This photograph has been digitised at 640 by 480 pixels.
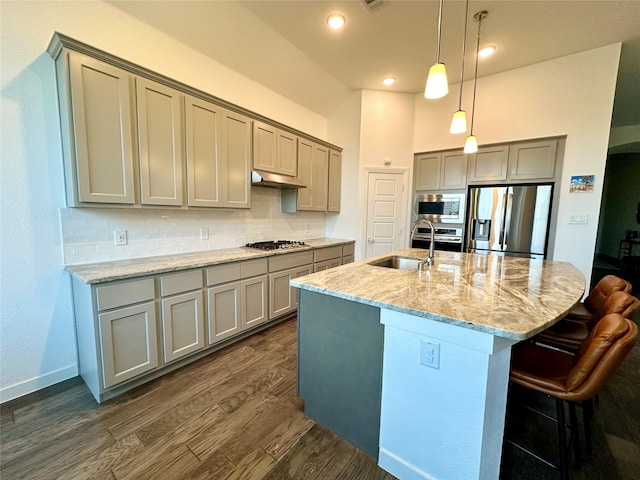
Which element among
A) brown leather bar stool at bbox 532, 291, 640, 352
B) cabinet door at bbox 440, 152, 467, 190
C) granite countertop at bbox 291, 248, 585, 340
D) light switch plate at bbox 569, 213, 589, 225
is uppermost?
cabinet door at bbox 440, 152, 467, 190

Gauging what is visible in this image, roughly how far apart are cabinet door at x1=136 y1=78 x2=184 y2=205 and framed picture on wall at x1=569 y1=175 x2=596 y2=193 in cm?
443

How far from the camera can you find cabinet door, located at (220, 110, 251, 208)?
2.64 metres

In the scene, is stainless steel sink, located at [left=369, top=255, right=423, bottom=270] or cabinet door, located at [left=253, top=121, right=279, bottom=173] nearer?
stainless steel sink, located at [left=369, top=255, right=423, bottom=270]

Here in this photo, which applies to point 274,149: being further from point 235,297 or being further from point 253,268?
point 235,297

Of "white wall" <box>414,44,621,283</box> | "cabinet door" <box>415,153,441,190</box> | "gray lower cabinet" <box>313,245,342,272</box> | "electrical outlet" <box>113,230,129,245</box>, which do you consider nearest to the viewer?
"electrical outlet" <box>113,230,129,245</box>

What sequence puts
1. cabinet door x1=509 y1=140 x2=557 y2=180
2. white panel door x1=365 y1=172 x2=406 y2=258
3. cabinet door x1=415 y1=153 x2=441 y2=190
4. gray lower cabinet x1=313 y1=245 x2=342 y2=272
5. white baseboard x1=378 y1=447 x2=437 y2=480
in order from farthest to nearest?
white panel door x1=365 y1=172 x2=406 y2=258 < cabinet door x1=415 y1=153 x2=441 y2=190 < gray lower cabinet x1=313 y1=245 x2=342 y2=272 < cabinet door x1=509 y1=140 x2=557 y2=180 < white baseboard x1=378 y1=447 x2=437 y2=480

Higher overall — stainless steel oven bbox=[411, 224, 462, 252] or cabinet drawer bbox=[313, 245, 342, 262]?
stainless steel oven bbox=[411, 224, 462, 252]

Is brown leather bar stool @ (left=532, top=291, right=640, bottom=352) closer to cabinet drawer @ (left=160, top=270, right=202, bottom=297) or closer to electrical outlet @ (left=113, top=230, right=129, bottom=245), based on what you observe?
cabinet drawer @ (left=160, top=270, right=202, bottom=297)

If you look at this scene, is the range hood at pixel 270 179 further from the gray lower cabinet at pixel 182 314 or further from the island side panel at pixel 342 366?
the island side panel at pixel 342 366

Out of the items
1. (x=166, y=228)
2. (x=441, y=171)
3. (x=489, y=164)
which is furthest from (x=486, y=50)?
(x=166, y=228)

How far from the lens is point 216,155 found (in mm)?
2562

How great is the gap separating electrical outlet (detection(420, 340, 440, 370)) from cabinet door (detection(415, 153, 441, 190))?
358 cm

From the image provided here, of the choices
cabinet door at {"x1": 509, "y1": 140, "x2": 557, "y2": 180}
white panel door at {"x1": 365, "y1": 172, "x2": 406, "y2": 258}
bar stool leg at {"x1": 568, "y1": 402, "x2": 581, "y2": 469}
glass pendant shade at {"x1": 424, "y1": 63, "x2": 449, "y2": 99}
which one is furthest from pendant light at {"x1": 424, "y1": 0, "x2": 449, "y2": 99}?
cabinet door at {"x1": 509, "y1": 140, "x2": 557, "y2": 180}

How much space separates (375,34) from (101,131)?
2.83 meters
